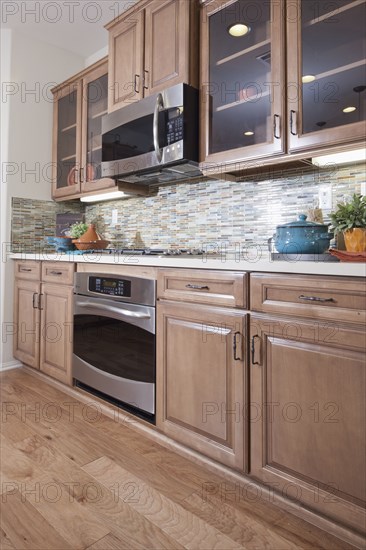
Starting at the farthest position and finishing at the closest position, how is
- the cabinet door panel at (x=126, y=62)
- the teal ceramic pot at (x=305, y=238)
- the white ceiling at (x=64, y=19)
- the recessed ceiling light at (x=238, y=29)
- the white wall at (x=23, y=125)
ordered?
1. the white wall at (x=23, y=125)
2. the white ceiling at (x=64, y=19)
3. the cabinet door panel at (x=126, y=62)
4. the recessed ceiling light at (x=238, y=29)
5. the teal ceramic pot at (x=305, y=238)

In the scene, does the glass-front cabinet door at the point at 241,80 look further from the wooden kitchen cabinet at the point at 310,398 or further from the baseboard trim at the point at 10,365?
the baseboard trim at the point at 10,365

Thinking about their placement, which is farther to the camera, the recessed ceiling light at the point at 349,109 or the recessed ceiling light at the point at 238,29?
the recessed ceiling light at the point at 238,29

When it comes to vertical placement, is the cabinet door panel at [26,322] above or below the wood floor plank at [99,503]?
above

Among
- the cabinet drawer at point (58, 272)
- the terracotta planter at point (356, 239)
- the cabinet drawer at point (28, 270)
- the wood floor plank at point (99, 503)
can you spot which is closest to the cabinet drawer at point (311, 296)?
the terracotta planter at point (356, 239)

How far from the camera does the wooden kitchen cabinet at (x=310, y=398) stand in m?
1.13

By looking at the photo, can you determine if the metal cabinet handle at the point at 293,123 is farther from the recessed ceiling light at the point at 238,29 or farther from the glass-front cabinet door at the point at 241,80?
the recessed ceiling light at the point at 238,29

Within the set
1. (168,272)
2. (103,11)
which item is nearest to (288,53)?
(168,272)

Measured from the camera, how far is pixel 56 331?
7.97 ft

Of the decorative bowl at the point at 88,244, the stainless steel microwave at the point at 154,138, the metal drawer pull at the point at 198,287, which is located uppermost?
the stainless steel microwave at the point at 154,138

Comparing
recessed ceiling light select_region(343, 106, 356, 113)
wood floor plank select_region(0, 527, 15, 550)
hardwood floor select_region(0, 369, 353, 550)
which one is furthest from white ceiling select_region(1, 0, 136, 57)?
wood floor plank select_region(0, 527, 15, 550)

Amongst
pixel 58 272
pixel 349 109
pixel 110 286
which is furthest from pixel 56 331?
pixel 349 109

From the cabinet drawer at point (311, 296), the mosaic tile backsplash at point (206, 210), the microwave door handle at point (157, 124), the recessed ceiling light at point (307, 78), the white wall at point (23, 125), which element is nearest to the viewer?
the cabinet drawer at point (311, 296)

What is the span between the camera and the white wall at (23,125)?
2902 millimetres

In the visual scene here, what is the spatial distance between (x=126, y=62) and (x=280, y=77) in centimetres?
111
